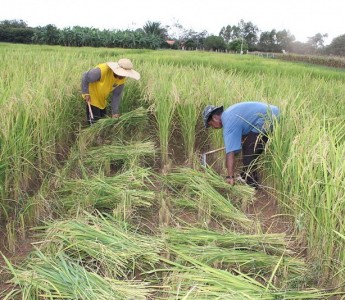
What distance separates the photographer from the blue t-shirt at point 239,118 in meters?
2.61

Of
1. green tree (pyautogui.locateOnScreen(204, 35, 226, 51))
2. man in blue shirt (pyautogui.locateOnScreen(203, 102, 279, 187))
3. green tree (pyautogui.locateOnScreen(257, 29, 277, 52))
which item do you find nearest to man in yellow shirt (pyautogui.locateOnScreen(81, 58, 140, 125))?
man in blue shirt (pyautogui.locateOnScreen(203, 102, 279, 187))

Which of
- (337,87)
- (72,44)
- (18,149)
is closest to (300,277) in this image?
(18,149)

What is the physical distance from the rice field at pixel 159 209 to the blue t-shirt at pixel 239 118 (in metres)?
0.12

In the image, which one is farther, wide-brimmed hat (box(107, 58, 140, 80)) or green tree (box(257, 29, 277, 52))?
green tree (box(257, 29, 277, 52))

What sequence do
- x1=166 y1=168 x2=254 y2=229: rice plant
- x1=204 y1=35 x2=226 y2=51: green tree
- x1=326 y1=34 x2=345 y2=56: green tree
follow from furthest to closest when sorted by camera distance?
x1=204 y1=35 x2=226 y2=51: green tree, x1=326 y1=34 x2=345 y2=56: green tree, x1=166 y1=168 x2=254 y2=229: rice plant

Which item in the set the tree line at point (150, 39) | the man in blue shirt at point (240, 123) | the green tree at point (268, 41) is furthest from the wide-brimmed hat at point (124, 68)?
the green tree at point (268, 41)

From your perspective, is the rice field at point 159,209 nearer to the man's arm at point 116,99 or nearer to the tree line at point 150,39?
the man's arm at point 116,99

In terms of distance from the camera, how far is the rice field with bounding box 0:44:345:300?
1.59 m

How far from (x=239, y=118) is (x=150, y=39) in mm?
29308

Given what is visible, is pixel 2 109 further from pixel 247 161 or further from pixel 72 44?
pixel 72 44

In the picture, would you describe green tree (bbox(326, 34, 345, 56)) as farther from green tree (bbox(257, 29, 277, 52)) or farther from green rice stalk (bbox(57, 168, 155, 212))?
green rice stalk (bbox(57, 168, 155, 212))

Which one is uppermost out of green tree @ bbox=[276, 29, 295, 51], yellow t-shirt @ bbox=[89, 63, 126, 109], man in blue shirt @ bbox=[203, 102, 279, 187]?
green tree @ bbox=[276, 29, 295, 51]

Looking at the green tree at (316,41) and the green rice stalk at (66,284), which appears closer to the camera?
the green rice stalk at (66,284)

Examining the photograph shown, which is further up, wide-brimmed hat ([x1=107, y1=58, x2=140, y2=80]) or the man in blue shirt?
wide-brimmed hat ([x1=107, y1=58, x2=140, y2=80])
